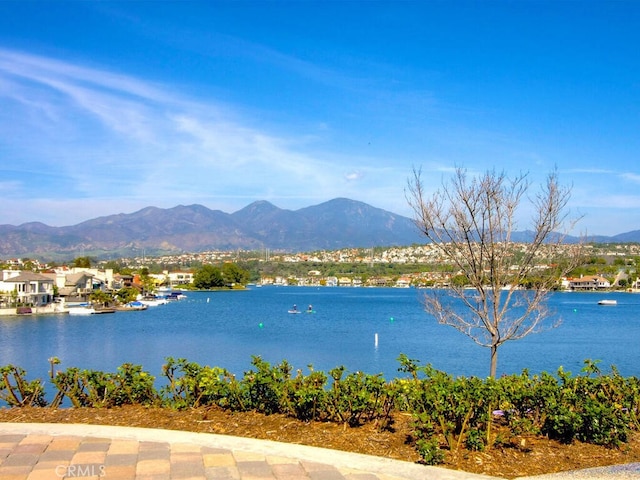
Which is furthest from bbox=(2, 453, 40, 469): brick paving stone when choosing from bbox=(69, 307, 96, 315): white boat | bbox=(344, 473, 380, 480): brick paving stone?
bbox=(69, 307, 96, 315): white boat

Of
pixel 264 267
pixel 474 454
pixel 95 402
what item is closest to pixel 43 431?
pixel 95 402

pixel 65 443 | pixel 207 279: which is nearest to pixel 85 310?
pixel 65 443

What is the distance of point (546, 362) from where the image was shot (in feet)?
90.3

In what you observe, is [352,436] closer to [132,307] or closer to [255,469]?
[255,469]

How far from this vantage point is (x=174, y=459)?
19.3ft

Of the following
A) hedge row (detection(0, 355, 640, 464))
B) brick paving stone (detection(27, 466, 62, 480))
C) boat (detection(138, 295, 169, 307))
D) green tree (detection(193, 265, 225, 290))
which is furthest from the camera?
green tree (detection(193, 265, 225, 290))

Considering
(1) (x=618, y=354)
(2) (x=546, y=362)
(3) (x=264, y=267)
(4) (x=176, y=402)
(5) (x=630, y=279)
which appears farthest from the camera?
(3) (x=264, y=267)

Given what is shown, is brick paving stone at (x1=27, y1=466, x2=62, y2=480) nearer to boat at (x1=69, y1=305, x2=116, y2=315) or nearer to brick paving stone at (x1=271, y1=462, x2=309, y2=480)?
brick paving stone at (x1=271, y1=462, x2=309, y2=480)

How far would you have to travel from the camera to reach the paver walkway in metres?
5.49

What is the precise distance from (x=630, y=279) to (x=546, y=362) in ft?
373

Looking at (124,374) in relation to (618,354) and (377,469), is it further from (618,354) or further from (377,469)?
(618,354)

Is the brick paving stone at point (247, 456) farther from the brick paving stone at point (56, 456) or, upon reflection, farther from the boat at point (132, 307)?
the boat at point (132, 307)

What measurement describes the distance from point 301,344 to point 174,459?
97.5ft

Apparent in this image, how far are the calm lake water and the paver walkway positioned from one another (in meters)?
15.4
